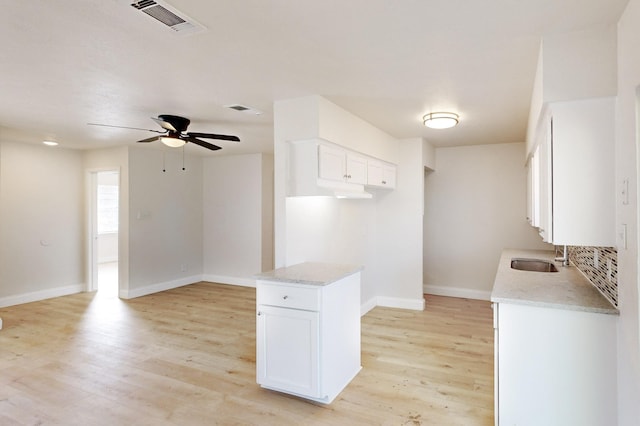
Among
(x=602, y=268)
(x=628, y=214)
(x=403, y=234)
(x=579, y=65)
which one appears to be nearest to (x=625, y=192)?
(x=628, y=214)

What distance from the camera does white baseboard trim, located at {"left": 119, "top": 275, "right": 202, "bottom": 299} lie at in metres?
5.82

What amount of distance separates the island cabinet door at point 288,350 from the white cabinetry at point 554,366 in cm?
122

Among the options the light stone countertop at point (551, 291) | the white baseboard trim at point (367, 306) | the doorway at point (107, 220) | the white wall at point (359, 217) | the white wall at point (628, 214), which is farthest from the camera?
the doorway at point (107, 220)

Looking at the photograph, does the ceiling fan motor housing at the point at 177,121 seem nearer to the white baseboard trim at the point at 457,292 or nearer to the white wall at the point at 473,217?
the white wall at the point at 473,217

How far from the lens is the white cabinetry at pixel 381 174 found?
14.2 ft

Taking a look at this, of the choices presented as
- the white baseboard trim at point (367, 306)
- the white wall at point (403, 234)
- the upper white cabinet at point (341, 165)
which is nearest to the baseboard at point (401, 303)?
the white wall at point (403, 234)

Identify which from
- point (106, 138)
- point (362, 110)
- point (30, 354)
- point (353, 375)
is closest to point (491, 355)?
point (353, 375)

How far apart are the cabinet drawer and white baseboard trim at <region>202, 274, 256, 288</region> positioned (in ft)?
12.7

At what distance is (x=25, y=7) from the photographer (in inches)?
70.2

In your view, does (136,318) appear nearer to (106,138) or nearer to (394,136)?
(106,138)

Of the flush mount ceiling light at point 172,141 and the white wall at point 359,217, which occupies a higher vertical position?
the flush mount ceiling light at point 172,141

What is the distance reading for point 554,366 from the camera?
6.81ft

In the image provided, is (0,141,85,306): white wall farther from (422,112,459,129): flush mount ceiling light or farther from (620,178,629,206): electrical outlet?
(620,178,629,206): electrical outlet

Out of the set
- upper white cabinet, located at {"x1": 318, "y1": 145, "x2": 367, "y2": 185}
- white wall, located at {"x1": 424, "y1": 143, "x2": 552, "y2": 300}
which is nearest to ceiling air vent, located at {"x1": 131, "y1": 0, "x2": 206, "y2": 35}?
upper white cabinet, located at {"x1": 318, "y1": 145, "x2": 367, "y2": 185}
